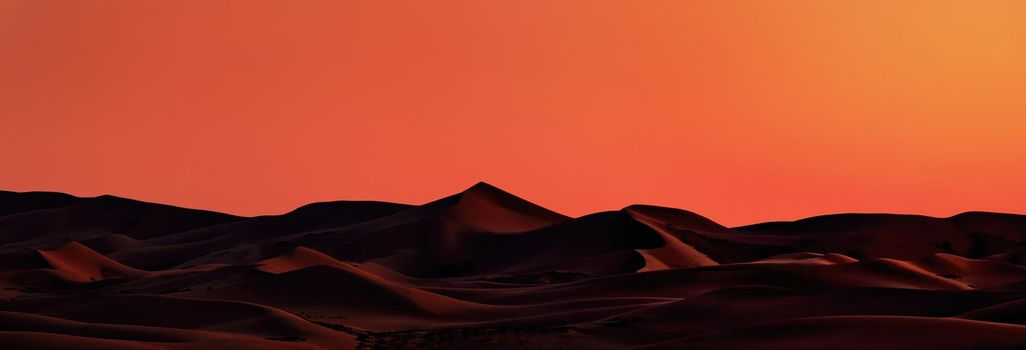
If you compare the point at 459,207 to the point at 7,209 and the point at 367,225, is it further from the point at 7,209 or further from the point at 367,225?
the point at 7,209

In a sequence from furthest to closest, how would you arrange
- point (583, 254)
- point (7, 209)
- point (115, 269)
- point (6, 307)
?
1. point (7, 209)
2. point (583, 254)
3. point (115, 269)
4. point (6, 307)

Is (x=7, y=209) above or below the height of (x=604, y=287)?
above

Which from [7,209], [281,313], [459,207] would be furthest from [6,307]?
[7,209]

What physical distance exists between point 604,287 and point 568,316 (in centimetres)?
1166

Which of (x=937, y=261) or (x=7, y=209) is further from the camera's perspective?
(x=7, y=209)

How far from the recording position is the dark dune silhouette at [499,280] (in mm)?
39188

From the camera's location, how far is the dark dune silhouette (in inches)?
1543

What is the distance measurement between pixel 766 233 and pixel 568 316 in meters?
53.1

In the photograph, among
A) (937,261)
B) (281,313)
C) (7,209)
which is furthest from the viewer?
(7,209)

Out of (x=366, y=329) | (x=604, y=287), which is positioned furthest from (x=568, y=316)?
(x=604, y=287)

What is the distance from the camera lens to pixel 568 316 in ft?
155

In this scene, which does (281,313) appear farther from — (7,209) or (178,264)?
(7,209)

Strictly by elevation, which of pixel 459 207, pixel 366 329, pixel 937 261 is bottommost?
pixel 366 329

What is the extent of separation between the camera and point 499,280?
75.1 metres
